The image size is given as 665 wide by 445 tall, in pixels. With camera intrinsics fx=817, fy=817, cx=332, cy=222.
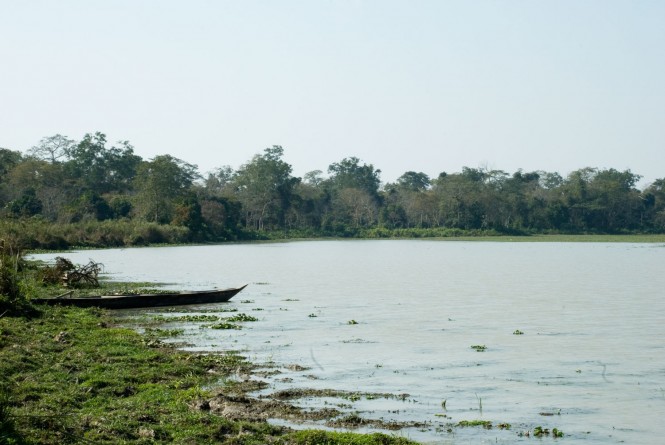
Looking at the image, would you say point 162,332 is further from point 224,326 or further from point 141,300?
point 141,300

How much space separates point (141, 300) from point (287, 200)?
95.8 metres

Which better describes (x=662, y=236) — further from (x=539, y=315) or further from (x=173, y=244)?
(x=539, y=315)

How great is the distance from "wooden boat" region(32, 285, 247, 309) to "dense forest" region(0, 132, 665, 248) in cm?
5635

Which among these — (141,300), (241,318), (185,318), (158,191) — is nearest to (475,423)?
(241,318)

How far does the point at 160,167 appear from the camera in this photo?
95.4 metres

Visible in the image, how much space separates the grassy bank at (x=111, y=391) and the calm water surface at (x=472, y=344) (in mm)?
1526

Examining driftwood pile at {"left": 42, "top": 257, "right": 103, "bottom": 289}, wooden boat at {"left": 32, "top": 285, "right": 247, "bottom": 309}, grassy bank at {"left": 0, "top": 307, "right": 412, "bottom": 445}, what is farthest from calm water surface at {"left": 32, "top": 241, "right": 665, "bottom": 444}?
driftwood pile at {"left": 42, "top": 257, "right": 103, "bottom": 289}

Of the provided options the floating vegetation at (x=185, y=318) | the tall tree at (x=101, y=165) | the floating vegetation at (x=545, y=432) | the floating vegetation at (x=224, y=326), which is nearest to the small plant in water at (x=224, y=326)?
the floating vegetation at (x=224, y=326)

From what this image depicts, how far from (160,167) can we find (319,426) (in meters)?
87.0

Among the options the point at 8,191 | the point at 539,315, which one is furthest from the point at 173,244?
the point at 539,315

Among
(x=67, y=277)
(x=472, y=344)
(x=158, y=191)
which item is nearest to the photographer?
(x=472, y=344)

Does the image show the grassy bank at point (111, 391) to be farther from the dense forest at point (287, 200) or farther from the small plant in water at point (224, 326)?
the dense forest at point (287, 200)

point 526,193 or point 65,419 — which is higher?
point 526,193

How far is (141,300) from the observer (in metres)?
25.2
